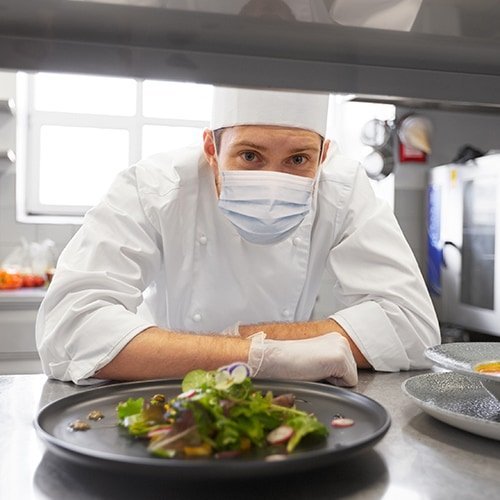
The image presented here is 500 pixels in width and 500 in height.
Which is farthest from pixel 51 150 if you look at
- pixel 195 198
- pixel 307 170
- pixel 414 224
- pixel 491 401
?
pixel 491 401

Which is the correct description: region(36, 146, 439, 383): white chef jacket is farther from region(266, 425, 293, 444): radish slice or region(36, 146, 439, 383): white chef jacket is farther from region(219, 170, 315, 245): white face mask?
region(266, 425, 293, 444): radish slice

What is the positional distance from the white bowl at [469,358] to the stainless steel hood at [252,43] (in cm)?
31

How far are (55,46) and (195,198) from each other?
98 cm

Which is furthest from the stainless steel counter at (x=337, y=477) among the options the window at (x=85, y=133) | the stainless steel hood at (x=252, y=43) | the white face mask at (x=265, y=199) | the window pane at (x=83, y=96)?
the window pane at (x=83, y=96)

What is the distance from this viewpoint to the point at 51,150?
3.69m

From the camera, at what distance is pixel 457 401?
82 centimetres

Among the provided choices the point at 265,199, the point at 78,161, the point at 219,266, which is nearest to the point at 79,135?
the point at 78,161

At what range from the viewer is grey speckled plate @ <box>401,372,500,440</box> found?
0.70 metres

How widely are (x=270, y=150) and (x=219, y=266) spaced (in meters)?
0.35

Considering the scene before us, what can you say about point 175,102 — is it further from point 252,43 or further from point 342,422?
point 252,43

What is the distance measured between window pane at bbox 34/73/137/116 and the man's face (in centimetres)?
257

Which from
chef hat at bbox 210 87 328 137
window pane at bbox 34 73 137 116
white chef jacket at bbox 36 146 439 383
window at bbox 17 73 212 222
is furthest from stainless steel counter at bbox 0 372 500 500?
window pane at bbox 34 73 137 116

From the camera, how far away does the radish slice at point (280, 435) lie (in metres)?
0.64

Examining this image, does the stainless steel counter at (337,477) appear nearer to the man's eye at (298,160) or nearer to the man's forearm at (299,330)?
the man's forearm at (299,330)
